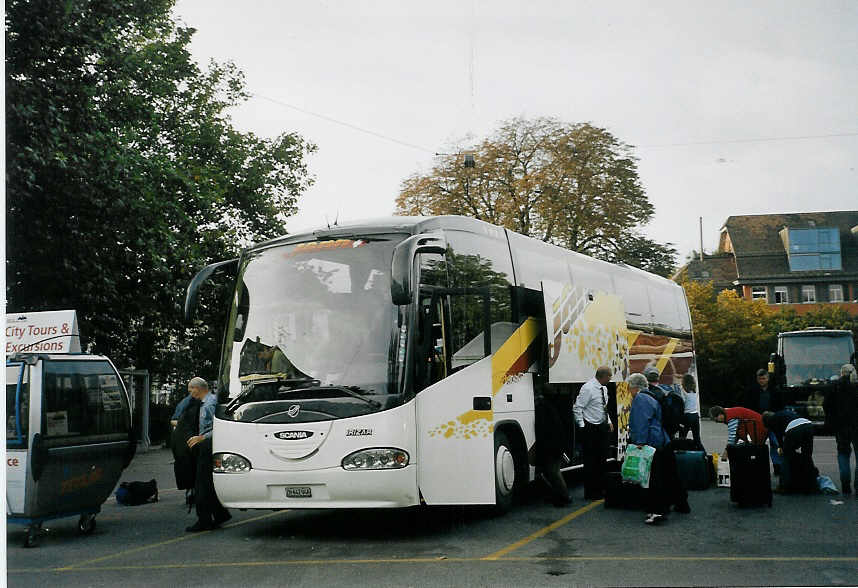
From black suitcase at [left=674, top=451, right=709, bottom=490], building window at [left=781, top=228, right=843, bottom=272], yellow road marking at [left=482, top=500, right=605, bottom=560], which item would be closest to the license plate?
yellow road marking at [left=482, top=500, right=605, bottom=560]

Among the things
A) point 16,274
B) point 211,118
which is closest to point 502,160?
point 211,118

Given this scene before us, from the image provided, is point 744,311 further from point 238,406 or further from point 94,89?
point 238,406

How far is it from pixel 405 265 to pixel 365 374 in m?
1.29

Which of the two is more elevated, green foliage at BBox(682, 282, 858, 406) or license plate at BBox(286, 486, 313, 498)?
green foliage at BBox(682, 282, 858, 406)

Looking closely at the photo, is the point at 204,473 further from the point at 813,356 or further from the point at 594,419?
the point at 813,356

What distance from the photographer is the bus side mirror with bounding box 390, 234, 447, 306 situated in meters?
8.64

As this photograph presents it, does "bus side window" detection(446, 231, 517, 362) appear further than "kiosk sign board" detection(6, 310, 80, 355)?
No

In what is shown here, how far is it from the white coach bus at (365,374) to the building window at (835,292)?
31.9 ft

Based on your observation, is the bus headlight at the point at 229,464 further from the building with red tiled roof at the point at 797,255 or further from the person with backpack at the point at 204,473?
the building with red tiled roof at the point at 797,255

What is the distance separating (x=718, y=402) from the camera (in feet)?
102

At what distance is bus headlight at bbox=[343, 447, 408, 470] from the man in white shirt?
388cm

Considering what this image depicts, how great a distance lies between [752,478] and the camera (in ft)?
38.6

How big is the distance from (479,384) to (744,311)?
83.3 feet

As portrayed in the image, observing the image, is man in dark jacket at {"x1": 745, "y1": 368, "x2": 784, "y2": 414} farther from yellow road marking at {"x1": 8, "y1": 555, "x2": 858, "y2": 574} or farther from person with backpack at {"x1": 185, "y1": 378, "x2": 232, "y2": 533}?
person with backpack at {"x1": 185, "y1": 378, "x2": 232, "y2": 533}
